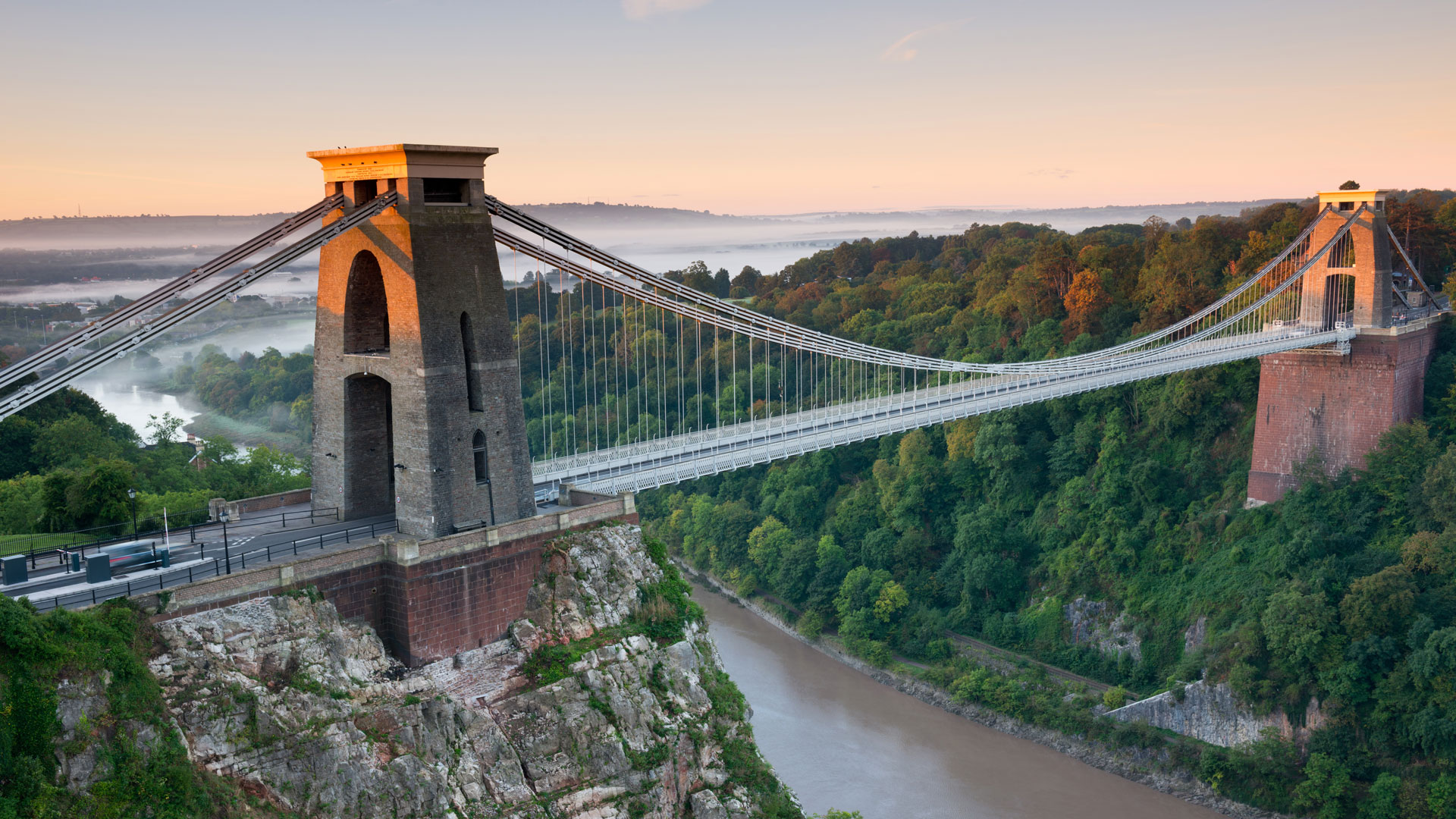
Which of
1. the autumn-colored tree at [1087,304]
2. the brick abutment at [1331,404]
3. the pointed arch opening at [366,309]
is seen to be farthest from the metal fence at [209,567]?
the autumn-colored tree at [1087,304]

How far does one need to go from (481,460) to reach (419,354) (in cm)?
186

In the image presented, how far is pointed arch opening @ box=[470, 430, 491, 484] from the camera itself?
16.9 m

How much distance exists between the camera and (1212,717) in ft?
86.5

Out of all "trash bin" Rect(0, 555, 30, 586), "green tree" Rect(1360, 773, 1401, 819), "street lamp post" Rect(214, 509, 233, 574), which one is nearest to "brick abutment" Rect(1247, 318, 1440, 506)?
"green tree" Rect(1360, 773, 1401, 819)

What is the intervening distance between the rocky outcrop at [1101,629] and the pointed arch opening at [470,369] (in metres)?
19.3

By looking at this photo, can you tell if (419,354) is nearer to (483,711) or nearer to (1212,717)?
(483,711)

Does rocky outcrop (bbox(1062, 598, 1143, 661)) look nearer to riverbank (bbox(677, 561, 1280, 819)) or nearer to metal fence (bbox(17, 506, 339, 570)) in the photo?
riverbank (bbox(677, 561, 1280, 819))

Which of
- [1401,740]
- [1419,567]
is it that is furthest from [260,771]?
[1419,567]

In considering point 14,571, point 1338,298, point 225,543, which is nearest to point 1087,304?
point 1338,298

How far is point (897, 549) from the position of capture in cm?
3494

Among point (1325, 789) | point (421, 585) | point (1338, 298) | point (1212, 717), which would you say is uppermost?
point (1338, 298)

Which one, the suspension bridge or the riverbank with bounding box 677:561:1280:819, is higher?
the suspension bridge

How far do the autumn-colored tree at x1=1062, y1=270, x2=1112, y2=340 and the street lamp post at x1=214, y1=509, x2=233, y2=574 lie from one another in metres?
27.7

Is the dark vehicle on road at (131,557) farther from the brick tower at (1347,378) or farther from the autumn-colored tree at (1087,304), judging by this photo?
the autumn-colored tree at (1087,304)
